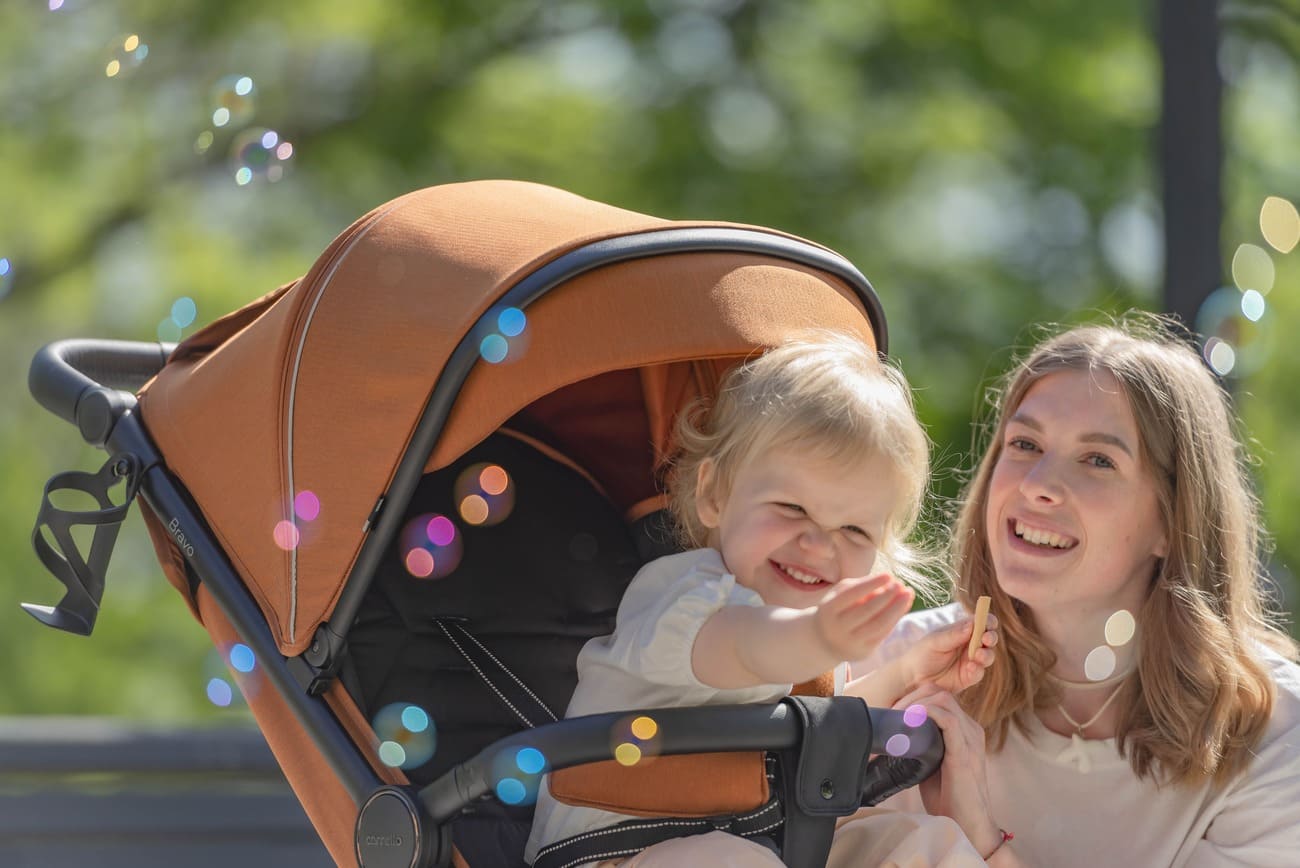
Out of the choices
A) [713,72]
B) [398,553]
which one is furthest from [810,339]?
[713,72]

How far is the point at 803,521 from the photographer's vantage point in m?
2.24

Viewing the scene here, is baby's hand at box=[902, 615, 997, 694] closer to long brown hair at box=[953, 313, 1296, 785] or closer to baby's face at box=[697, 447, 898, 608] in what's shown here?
long brown hair at box=[953, 313, 1296, 785]

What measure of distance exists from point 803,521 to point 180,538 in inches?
40.9

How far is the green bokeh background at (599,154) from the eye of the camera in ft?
28.9

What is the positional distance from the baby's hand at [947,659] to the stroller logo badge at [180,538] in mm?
1210

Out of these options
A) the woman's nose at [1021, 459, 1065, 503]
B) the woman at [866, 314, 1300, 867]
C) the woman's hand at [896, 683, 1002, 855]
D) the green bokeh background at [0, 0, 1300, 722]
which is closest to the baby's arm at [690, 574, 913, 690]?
the woman's hand at [896, 683, 1002, 855]

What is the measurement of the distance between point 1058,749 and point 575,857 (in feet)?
3.09

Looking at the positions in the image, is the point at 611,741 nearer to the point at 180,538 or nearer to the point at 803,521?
the point at 803,521

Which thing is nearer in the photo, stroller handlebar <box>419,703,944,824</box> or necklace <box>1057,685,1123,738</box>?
stroller handlebar <box>419,703,944,824</box>

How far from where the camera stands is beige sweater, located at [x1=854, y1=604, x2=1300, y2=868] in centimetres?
245

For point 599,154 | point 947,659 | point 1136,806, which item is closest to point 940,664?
point 947,659

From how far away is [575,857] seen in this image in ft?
7.13

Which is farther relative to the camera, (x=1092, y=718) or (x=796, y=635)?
(x=1092, y=718)

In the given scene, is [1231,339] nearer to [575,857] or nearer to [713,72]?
[575,857]
